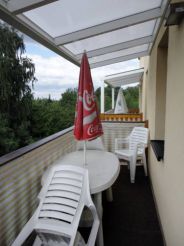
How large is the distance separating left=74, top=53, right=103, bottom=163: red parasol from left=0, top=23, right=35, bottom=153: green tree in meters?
10.0

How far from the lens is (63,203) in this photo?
1789 mm

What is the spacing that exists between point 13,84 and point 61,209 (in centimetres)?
1173

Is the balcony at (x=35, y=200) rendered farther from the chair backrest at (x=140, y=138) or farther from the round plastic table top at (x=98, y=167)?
the chair backrest at (x=140, y=138)

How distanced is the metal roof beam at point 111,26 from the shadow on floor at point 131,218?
2.31m

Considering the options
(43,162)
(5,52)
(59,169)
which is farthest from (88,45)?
(5,52)

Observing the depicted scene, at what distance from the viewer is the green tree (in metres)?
11.7

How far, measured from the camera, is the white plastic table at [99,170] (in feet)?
6.75

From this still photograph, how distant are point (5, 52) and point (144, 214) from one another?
1149 centimetres

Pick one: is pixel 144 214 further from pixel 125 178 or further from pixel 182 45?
pixel 182 45

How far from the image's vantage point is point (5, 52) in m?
11.8

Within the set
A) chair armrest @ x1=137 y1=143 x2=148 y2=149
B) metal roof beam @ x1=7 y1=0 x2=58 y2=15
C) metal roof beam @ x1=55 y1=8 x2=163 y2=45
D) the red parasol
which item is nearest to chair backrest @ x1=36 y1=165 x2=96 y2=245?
the red parasol

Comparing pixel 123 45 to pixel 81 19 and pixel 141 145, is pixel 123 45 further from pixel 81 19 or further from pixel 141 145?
pixel 141 145

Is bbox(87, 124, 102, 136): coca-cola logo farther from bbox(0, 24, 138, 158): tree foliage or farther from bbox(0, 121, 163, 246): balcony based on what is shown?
bbox(0, 24, 138, 158): tree foliage

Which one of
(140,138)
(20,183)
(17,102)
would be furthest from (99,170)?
(17,102)
